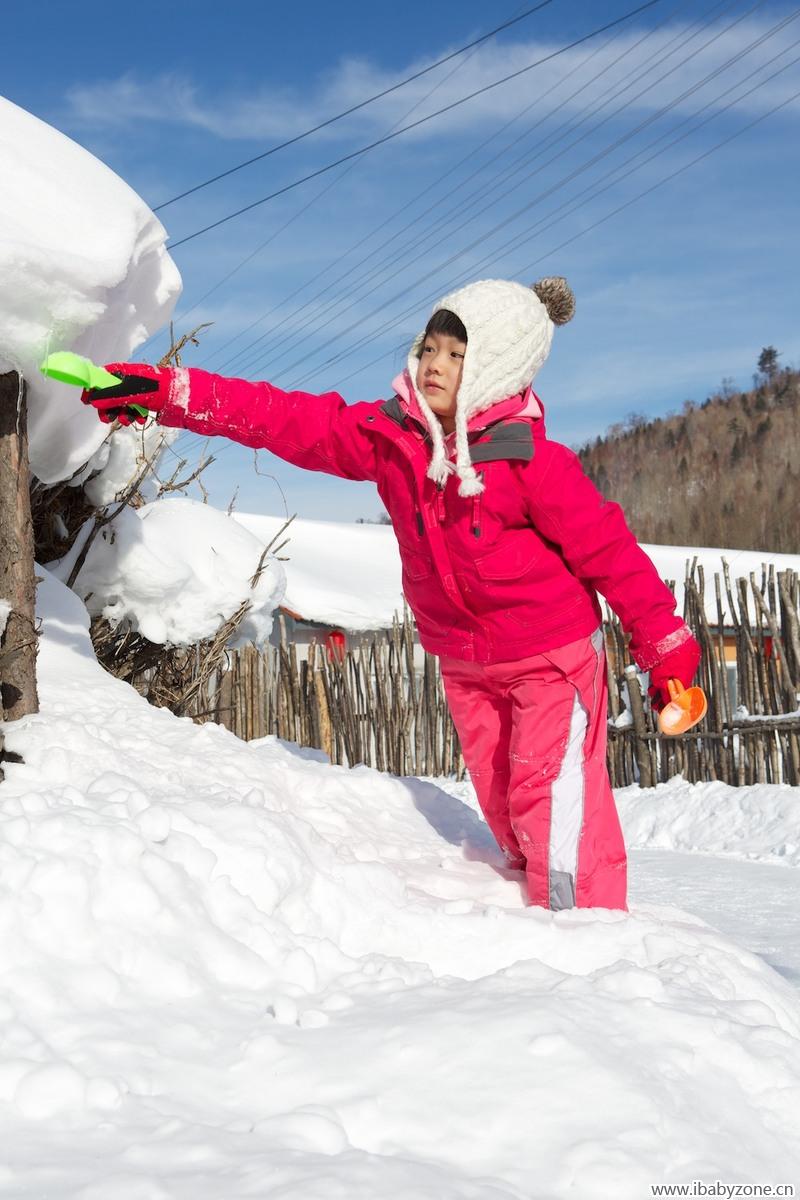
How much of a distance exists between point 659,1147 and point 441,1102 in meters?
0.26

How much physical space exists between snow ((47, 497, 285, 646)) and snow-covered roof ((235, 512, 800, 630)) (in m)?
12.1

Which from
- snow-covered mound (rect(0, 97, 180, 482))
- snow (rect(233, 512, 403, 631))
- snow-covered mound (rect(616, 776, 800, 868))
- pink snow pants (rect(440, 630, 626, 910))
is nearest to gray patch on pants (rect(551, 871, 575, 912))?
pink snow pants (rect(440, 630, 626, 910))

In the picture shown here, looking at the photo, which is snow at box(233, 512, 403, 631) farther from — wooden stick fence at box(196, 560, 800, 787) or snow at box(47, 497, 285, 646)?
snow at box(47, 497, 285, 646)

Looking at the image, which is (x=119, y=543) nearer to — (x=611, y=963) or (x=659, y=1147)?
(x=611, y=963)

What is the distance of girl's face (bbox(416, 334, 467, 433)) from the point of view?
2.61m

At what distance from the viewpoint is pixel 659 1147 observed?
1.28 metres

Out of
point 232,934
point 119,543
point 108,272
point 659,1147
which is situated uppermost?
point 108,272

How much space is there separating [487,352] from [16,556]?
3.79 feet

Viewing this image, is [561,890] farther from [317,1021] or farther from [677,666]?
[317,1021]

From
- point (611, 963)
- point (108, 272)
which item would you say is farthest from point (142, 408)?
point (611, 963)

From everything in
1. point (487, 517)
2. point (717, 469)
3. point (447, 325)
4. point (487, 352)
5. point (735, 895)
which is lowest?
point (735, 895)

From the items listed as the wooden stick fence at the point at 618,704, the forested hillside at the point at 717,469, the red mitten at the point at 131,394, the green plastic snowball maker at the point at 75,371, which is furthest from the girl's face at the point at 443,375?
the forested hillside at the point at 717,469

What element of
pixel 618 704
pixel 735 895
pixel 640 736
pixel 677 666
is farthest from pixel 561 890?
pixel 618 704

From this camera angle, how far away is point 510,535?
255 centimetres
